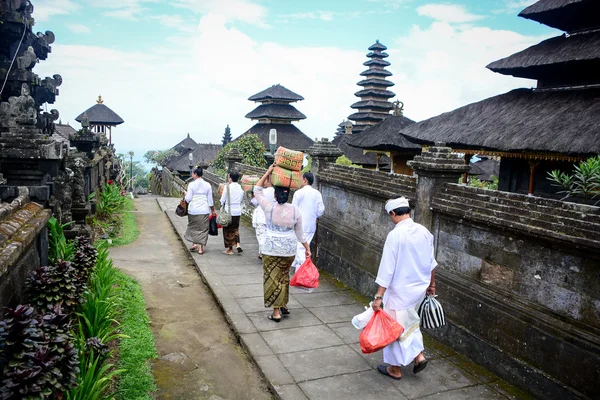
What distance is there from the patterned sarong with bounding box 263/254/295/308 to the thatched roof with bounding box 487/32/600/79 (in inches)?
396

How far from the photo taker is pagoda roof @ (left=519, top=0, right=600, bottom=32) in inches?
463

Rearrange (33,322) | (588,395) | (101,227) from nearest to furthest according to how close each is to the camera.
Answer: (33,322) → (588,395) → (101,227)

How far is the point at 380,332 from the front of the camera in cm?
436

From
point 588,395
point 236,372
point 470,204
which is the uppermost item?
point 470,204

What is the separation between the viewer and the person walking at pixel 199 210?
30.2 feet

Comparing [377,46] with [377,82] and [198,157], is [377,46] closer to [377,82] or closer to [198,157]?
[377,82]

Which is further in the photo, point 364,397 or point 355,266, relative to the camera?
point 355,266

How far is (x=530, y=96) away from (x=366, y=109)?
20766mm

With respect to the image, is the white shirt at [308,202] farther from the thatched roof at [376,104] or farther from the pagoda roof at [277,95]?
the thatched roof at [376,104]

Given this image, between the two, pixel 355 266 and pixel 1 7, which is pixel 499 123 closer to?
pixel 355 266

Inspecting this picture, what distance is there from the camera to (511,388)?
4434mm

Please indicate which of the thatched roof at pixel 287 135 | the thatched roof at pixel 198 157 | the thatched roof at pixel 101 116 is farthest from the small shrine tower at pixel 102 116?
the thatched roof at pixel 287 135

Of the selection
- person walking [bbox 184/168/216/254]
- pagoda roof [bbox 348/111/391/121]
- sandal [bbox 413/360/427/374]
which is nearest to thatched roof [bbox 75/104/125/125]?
pagoda roof [bbox 348/111/391/121]

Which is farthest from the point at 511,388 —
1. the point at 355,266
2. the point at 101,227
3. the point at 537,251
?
the point at 101,227
